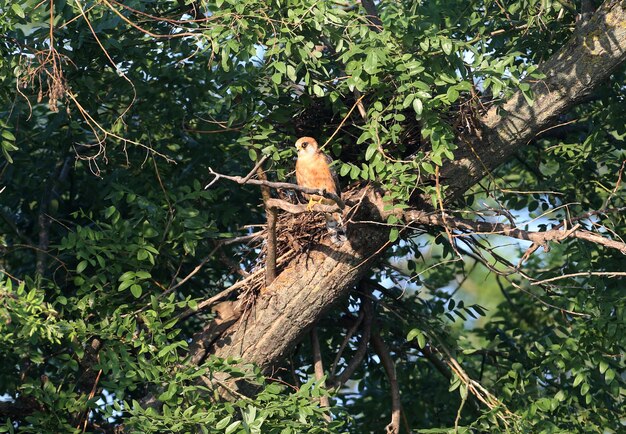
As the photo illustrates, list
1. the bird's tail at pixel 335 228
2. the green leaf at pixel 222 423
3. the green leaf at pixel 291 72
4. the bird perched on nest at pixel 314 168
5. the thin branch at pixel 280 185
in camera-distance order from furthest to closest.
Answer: the bird perched on nest at pixel 314 168, the bird's tail at pixel 335 228, the green leaf at pixel 291 72, the green leaf at pixel 222 423, the thin branch at pixel 280 185

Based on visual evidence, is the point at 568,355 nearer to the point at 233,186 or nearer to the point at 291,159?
the point at 291,159

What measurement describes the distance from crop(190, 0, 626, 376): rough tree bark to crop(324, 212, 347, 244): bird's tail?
33 mm

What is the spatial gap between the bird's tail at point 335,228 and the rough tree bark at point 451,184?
1.3 inches

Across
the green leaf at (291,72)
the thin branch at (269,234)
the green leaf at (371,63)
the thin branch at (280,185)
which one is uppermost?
the green leaf at (371,63)

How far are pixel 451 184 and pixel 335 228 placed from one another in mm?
566

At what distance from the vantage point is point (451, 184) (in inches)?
172

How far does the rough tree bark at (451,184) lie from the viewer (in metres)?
4.27

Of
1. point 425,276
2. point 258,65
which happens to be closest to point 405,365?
point 425,276

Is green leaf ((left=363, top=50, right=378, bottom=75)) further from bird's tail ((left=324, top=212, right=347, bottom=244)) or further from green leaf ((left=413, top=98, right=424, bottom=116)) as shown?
bird's tail ((left=324, top=212, right=347, bottom=244))

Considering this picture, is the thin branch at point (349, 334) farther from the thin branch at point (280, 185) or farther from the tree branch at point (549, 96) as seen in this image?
the thin branch at point (280, 185)

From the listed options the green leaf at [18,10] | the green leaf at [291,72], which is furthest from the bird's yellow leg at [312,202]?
the green leaf at [18,10]

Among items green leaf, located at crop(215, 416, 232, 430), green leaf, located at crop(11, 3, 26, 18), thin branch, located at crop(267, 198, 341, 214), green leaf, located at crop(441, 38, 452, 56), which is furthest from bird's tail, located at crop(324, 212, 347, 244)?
green leaf, located at crop(11, 3, 26, 18)

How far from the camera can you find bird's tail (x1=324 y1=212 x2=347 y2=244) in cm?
425

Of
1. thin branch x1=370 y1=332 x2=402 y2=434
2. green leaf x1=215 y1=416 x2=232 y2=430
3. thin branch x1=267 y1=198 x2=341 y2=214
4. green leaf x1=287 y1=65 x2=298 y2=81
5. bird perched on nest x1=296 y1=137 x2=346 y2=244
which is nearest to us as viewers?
green leaf x1=215 y1=416 x2=232 y2=430
